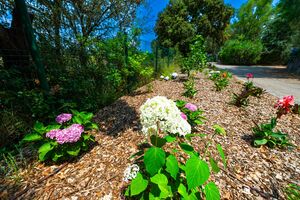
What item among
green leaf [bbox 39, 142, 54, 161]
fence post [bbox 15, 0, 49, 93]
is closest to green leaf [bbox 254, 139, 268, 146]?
green leaf [bbox 39, 142, 54, 161]

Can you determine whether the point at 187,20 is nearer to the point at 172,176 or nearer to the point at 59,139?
the point at 59,139

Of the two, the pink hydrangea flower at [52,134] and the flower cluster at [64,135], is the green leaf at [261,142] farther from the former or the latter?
the pink hydrangea flower at [52,134]

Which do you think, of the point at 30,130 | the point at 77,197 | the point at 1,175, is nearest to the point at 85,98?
the point at 30,130

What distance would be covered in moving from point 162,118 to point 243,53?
24035mm

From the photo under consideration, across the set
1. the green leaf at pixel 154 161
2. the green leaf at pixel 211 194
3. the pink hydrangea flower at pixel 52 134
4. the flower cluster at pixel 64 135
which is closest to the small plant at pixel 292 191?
the green leaf at pixel 211 194

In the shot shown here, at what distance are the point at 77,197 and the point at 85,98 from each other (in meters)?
2.49

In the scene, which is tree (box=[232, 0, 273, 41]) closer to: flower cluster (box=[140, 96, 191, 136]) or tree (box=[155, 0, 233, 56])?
tree (box=[155, 0, 233, 56])

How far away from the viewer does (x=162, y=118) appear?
1.17 meters

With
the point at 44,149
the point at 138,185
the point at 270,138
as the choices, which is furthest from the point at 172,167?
the point at 270,138

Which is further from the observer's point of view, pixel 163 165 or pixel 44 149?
pixel 44 149

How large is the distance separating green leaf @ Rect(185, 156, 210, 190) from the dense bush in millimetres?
23795

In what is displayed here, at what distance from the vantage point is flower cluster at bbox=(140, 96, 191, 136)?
1173 millimetres

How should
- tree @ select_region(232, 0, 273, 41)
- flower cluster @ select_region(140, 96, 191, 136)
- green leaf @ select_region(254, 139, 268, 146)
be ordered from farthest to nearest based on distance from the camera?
tree @ select_region(232, 0, 273, 41) < green leaf @ select_region(254, 139, 268, 146) < flower cluster @ select_region(140, 96, 191, 136)

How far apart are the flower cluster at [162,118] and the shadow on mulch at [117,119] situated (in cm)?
148
